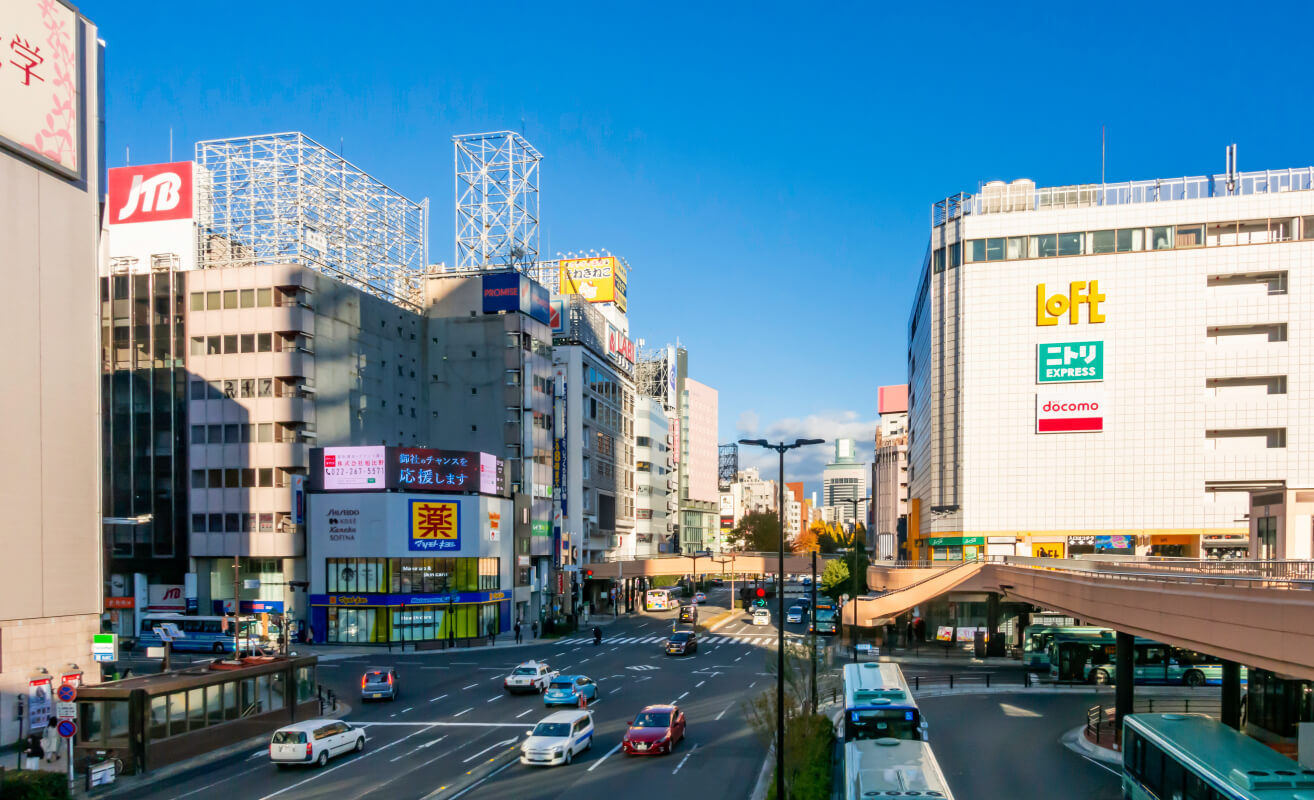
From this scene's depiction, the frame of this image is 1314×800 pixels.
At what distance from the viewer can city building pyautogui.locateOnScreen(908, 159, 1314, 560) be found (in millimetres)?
80562

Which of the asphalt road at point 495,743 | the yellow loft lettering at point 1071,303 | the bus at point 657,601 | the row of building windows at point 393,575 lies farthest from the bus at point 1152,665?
the bus at point 657,601

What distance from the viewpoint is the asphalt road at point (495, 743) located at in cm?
3030

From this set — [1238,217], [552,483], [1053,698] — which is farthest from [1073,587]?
[552,483]

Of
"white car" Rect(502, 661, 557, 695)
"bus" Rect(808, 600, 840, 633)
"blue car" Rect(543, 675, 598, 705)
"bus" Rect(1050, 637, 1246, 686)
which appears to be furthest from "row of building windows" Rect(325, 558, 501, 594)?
"bus" Rect(1050, 637, 1246, 686)

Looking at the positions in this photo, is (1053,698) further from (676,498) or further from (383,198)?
(676,498)

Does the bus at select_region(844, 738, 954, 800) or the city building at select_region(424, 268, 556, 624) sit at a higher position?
the city building at select_region(424, 268, 556, 624)

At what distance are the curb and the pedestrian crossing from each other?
4073 cm

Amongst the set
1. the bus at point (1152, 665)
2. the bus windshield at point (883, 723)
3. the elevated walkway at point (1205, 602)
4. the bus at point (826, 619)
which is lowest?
the bus at point (826, 619)

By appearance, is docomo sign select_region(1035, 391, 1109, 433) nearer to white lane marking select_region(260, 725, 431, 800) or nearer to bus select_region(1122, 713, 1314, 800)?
bus select_region(1122, 713, 1314, 800)

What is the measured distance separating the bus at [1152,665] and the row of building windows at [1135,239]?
130 ft

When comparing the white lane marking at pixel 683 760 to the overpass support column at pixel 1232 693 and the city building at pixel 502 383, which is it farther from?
the city building at pixel 502 383

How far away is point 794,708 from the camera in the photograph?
1216 inches

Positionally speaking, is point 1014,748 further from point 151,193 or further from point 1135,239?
A: point 151,193

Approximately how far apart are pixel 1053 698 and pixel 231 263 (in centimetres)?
6894
